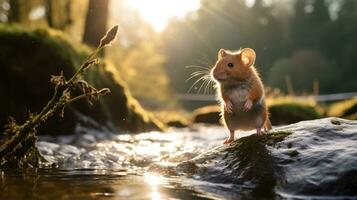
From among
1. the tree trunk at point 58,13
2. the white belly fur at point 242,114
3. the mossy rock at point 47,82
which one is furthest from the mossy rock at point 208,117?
the white belly fur at point 242,114

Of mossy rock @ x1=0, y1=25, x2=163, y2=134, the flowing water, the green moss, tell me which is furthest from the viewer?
mossy rock @ x1=0, y1=25, x2=163, y2=134

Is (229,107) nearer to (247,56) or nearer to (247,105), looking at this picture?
(247,105)

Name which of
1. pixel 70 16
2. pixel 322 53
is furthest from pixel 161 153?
pixel 322 53

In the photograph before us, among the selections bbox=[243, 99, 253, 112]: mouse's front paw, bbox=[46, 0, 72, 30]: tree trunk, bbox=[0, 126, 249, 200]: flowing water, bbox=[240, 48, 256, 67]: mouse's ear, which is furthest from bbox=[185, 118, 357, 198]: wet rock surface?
bbox=[46, 0, 72, 30]: tree trunk

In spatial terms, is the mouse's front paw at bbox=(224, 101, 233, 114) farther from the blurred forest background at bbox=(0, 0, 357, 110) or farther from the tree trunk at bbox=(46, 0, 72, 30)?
the blurred forest background at bbox=(0, 0, 357, 110)

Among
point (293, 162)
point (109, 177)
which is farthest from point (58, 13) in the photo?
point (293, 162)

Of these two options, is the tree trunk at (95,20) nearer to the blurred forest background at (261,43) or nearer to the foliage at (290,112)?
the foliage at (290,112)

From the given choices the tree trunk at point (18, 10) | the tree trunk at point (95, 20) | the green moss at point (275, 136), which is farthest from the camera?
the tree trunk at point (18, 10)
